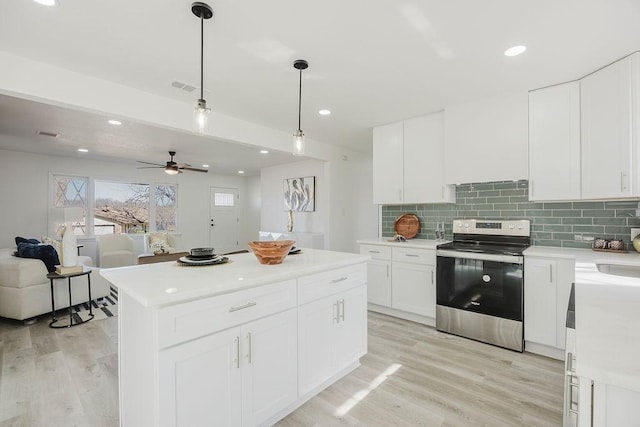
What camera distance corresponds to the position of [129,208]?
23.4ft

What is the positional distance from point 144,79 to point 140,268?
1748 mm

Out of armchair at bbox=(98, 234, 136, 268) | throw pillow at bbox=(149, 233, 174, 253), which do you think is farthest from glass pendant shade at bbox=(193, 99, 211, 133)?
armchair at bbox=(98, 234, 136, 268)

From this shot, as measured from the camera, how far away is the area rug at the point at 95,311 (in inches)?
139

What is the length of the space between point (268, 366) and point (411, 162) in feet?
9.32

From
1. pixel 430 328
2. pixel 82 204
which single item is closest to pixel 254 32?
pixel 430 328

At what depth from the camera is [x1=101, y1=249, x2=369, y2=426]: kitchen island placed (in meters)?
1.25

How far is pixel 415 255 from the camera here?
129 inches

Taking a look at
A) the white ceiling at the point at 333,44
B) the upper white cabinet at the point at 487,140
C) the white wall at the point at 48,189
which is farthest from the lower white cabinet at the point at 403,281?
the white wall at the point at 48,189

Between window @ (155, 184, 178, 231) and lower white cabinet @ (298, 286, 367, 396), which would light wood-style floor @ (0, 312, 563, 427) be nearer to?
lower white cabinet @ (298, 286, 367, 396)

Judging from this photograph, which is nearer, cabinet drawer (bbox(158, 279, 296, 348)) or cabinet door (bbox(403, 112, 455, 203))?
cabinet drawer (bbox(158, 279, 296, 348))

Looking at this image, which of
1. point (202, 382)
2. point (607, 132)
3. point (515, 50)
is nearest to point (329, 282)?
point (202, 382)

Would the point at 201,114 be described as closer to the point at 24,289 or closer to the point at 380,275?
the point at 380,275

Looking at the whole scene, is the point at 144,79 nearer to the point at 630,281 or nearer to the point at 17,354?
the point at 17,354

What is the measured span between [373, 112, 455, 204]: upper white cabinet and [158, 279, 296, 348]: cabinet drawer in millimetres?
2331
